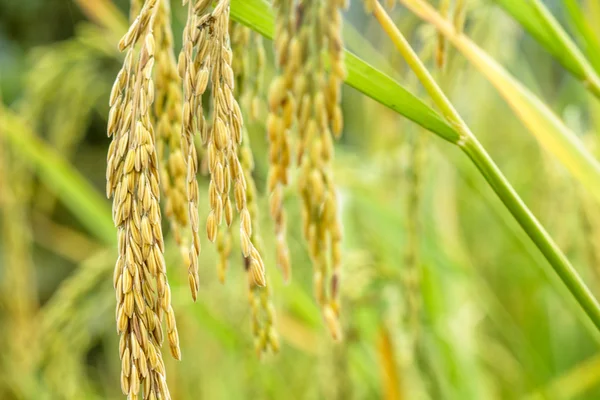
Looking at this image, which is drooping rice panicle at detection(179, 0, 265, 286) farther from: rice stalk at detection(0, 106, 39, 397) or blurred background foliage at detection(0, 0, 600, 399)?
rice stalk at detection(0, 106, 39, 397)

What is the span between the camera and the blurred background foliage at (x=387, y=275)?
0.68 meters

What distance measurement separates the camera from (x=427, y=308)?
78cm

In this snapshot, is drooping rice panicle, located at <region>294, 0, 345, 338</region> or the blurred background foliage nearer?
drooping rice panicle, located at <region>294, 0, 345, 338</region>

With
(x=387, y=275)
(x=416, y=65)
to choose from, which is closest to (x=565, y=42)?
(x=416, y=65)

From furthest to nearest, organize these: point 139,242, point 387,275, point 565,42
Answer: point 387,275, point 565,42, point 139,242

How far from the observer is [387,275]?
696mm

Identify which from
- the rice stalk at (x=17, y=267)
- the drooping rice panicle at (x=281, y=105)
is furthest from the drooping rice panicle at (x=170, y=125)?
the rice stalk at (x=17, y=267)

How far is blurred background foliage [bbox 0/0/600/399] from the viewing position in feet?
2.24

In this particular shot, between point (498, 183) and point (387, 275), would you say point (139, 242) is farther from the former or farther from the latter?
point (387, 275)

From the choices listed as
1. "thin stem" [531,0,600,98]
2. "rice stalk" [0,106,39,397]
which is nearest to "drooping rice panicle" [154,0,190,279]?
"thin stem" [531,0,600,98]

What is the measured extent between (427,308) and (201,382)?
510 millimetres

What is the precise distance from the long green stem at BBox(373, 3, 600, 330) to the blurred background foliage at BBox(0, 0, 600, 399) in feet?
0.48

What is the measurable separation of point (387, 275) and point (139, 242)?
0.48m

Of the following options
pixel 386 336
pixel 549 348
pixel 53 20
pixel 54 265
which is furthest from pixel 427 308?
pixel 53 20
